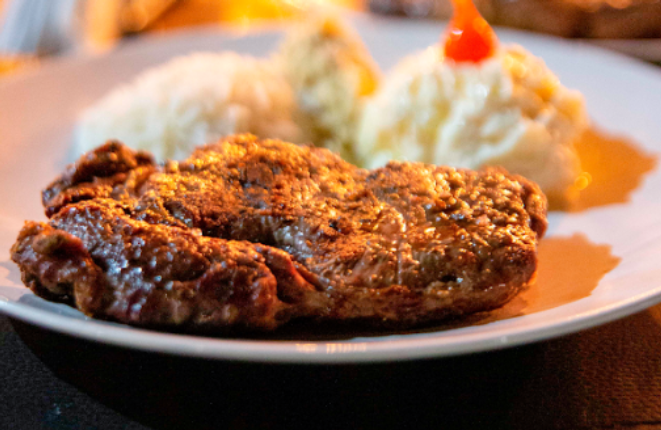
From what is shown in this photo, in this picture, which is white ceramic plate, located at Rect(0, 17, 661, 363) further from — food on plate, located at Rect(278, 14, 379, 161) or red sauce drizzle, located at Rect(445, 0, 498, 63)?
red sauce drizzle, located at Rect(445, 0, 498, 63)

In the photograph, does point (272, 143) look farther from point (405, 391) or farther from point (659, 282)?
point (659, 282)

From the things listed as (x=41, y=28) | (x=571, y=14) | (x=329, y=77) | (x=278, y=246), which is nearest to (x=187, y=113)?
(x=329, y=77)

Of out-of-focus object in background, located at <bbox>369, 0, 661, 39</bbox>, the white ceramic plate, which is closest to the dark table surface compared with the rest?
the white ceramic plate

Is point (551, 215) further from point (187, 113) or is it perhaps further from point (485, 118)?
point (187, 113)

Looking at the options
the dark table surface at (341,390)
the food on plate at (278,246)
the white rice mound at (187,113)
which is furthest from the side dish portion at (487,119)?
the dark table surface at (341,390)

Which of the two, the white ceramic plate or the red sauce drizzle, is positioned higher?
the red sauce drizzle
